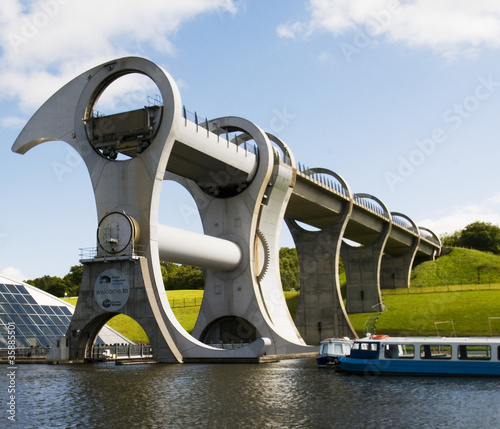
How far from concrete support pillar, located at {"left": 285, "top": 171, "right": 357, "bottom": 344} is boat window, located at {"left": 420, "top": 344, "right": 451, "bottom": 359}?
1417 inches

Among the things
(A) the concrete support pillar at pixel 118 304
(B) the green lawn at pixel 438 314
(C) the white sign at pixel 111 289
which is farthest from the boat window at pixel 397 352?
(B) the green lawn at pixel 438 314

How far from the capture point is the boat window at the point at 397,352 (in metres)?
29.5

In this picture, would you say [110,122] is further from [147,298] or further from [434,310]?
[434,310]

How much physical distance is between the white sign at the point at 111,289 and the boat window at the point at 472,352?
63.2ft

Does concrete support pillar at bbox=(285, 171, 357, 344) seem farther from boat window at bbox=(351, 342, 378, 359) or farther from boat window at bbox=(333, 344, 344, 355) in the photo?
boat window at bbox=(351, 342, 378, 359)

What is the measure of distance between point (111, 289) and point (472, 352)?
20.8 m

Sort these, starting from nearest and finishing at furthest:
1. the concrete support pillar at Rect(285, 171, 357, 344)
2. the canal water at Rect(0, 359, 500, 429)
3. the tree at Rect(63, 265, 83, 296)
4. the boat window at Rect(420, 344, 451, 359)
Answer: the canal water at Rect(0, 359, 500, 429)
the boat window at Rect(420, 344, 451, 359)
the concrete support pillar at Rect(285, 171, 357, 344)
the tree at Rect(63, 265, 83, 296)

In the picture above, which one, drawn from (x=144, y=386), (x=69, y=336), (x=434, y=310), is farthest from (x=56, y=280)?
(x=144, y=386)

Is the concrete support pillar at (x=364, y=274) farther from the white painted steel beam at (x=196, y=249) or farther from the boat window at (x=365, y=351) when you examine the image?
the boat window at (x=365, y=351)

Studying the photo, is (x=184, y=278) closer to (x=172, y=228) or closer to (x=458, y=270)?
(x=458, y=270)

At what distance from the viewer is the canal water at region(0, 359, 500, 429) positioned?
16.3 meters

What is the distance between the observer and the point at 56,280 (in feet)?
420

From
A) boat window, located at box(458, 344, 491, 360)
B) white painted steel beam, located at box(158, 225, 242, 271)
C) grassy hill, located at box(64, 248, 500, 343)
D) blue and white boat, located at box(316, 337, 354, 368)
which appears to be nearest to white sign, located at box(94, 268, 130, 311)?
white painted steel beam, located at box(158, 225, 242, 271)

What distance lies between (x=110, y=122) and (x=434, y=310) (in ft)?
149
